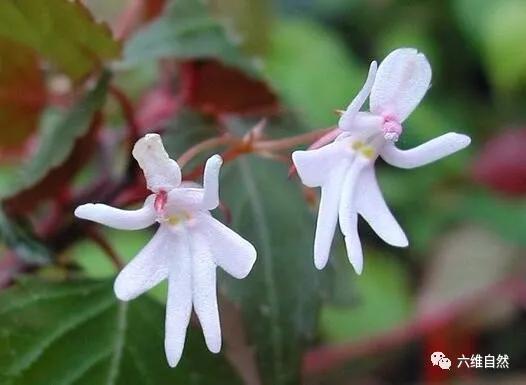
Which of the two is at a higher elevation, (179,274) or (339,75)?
(339,75)

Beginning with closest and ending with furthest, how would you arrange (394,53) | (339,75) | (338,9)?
1. (394,53)
2. (339,75)
3. (338,9)

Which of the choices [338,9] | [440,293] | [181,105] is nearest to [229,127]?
[181,105]

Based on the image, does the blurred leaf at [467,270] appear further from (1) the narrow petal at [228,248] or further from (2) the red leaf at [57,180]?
(1) the narrow petal at [228,248]

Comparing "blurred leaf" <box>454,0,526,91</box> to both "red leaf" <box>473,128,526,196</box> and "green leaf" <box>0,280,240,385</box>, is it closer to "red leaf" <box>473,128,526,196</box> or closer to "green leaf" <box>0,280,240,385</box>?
"red leaf" <box>473,128,526,196</box>

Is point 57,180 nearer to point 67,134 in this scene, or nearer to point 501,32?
point 67,134

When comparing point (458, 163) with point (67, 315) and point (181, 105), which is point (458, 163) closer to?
point (181, 105)

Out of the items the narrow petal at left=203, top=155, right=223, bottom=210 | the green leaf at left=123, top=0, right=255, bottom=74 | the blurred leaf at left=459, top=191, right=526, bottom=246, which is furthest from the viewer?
the blurred leaf at left=459, top=191, right=526, bottom=246

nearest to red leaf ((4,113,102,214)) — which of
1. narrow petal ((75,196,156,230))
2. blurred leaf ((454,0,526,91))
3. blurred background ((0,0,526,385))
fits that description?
blurred background ((0,0,526,385))
